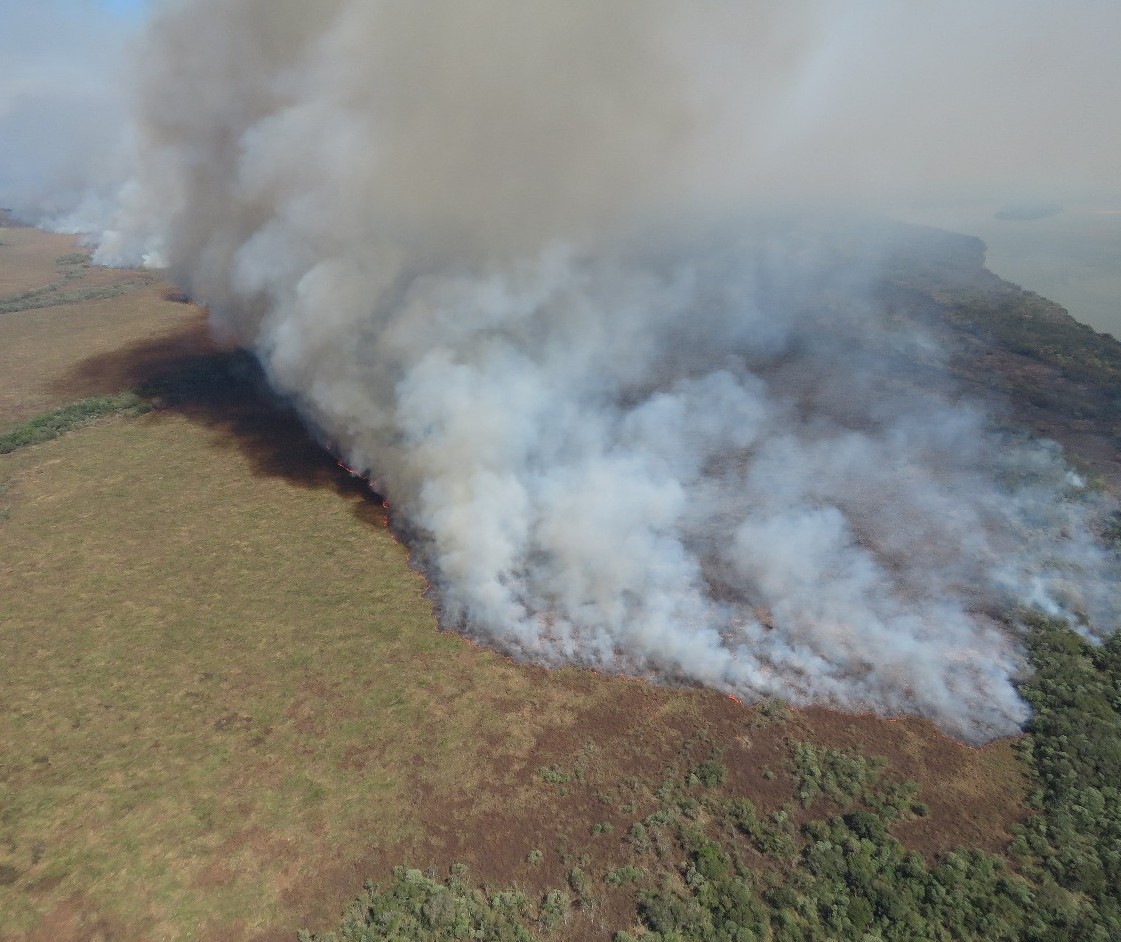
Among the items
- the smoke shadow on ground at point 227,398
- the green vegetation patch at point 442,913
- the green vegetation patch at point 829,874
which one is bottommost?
the smoke shadow on ground at point 227,398

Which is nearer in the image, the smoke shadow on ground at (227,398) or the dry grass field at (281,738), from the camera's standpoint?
the dry grass field at (281,738)

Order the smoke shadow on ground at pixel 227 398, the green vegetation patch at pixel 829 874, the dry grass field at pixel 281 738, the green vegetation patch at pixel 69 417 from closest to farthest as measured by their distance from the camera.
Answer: the green vegetation patch at pixel 829 874
the dry grass field at pixel 281 738
the smoke shadow on ground at pixel 227 398
the green vegetation patch at pixel 69 417

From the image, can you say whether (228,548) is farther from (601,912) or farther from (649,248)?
(649,248)

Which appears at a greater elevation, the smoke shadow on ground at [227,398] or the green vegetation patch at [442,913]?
the green vegetation patch at [442,913]

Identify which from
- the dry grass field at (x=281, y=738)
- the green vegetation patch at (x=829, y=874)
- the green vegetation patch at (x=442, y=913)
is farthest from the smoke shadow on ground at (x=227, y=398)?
the green vegetation patch at (x=829, y=874)

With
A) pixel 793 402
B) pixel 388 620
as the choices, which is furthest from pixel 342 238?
pixel 793 402

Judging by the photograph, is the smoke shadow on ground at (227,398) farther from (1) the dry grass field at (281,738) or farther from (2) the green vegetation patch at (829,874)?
(2) the green vegetation patch at (829,874)

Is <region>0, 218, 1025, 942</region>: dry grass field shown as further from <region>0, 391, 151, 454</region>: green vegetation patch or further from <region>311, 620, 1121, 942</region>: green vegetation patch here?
<region>0, 391, 151, 454</region>: green vegetation patch
